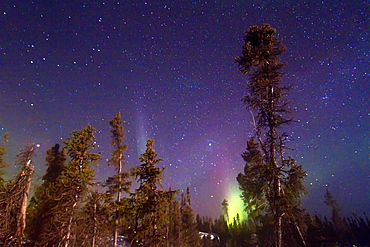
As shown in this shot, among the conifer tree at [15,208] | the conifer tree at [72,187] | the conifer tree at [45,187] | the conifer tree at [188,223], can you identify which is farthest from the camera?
the conifer tree at [188,223]

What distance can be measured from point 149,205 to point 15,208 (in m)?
8.83

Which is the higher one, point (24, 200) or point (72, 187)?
point (72, 187)

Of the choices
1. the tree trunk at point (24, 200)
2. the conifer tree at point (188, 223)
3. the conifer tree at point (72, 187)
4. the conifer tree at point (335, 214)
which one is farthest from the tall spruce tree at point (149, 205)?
the conifer tree at point (335, 214)

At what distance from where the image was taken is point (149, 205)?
577 inches

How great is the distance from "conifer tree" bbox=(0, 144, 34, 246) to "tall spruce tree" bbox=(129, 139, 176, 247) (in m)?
8.03

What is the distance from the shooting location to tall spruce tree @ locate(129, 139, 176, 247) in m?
13.8

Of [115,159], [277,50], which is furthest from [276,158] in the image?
[115,159]

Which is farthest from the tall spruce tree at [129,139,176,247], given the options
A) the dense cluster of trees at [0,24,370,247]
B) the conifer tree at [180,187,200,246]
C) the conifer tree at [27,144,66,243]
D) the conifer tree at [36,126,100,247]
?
the conifer tree at [180,187,200,246]

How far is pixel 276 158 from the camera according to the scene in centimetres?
1098

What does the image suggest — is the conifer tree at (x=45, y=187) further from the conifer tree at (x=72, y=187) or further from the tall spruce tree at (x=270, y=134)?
the tall spruce tree at (x=270, y=134)

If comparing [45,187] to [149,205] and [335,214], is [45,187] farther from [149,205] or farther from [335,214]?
[335,214]

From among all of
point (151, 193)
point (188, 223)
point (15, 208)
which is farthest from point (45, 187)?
point (188, 223)

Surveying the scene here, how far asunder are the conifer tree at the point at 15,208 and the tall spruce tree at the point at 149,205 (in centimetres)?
803

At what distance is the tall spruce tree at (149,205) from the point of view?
1384cm
